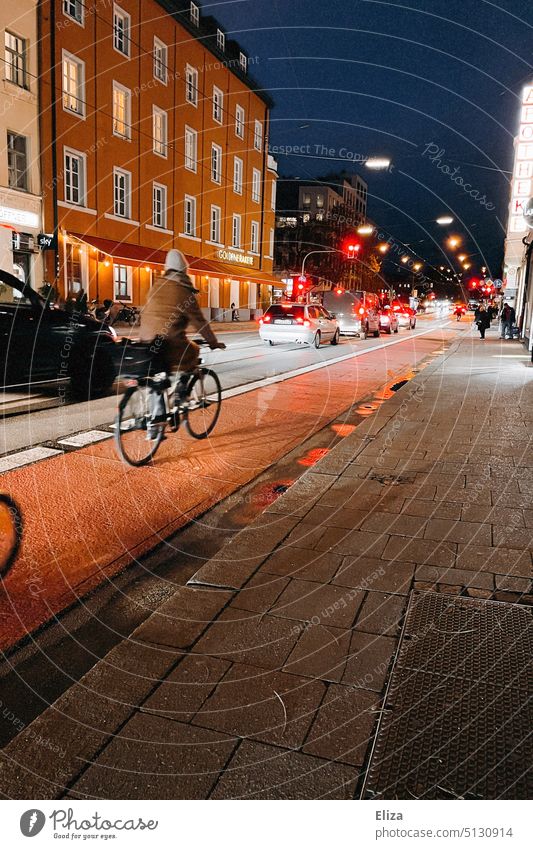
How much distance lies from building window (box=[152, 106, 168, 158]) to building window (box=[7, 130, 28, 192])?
9.14 meters

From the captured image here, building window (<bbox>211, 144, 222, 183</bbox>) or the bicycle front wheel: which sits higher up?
building window (<bbox>211, 144, 222, 183</bbox>)

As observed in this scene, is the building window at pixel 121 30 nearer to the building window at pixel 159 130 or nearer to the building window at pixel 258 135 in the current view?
the building window at pixel 159 130

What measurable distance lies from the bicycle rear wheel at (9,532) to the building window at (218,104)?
3655 cm

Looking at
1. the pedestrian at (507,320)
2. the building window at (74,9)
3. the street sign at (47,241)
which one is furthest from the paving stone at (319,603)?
the pedestrian at (507,320)

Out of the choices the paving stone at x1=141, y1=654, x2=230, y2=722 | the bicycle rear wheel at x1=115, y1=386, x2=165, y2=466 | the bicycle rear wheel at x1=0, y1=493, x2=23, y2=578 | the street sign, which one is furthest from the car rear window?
the paving stone at x1=141, y1=654, x2=230, y2=722

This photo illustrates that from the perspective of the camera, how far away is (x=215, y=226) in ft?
126

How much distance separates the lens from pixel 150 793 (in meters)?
2.23

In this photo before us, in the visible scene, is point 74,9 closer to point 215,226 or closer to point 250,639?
point 215,226

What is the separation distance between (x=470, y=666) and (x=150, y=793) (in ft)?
5.26

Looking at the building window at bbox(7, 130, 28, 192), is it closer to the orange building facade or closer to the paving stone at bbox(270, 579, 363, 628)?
the orange building facade

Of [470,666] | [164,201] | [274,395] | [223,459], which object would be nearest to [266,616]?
[470,666]

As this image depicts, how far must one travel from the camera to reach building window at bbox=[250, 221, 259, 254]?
44.3 m

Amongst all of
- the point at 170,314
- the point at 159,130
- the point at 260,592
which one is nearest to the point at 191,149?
the point at 159,130
